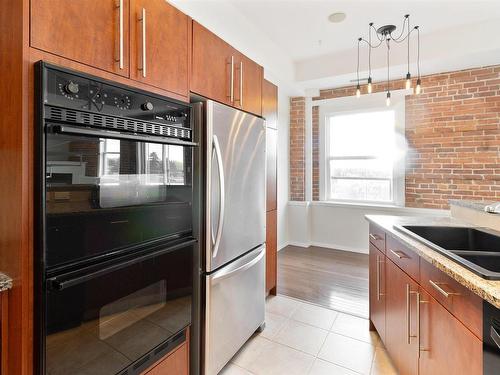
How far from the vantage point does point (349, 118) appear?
4.59 metres

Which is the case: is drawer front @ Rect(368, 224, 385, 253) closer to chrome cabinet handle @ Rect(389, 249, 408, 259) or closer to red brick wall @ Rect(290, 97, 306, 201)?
chrome cabinet handle @ Rect(389, 249, 408, 259)

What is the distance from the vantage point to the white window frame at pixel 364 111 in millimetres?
4168

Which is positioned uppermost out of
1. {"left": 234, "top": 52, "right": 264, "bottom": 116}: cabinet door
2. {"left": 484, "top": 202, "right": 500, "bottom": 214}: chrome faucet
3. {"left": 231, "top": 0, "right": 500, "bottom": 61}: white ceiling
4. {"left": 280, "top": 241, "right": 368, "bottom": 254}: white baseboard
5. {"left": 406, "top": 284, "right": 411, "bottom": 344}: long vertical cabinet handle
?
{"left": 231, "top": 0, "right": 500, "bottom": 61}: white ceiling

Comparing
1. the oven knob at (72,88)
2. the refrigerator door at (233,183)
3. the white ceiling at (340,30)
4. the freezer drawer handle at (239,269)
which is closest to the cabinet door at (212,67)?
the refrigerator door at (233,183)

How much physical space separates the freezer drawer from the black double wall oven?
0.20 meters

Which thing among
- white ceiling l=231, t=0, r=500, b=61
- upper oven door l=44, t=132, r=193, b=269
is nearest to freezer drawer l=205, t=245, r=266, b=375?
upper oven door l=44, t=132, r=193, b=269

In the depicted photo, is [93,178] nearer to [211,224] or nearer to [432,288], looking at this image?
[211,224]

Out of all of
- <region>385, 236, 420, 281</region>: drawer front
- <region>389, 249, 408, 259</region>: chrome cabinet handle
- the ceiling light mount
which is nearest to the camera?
<region>385, 236, 420, 281</region>: drawer front

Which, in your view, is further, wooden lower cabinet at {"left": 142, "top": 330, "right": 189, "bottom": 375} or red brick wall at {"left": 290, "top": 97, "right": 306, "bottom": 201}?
red brick wall at {"left": 290, "top": 97, "right": 306, "bottom": 201}

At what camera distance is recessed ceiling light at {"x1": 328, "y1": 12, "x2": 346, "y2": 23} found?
2981 mm

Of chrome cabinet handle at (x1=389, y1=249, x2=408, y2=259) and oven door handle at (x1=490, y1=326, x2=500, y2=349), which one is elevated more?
chrome cabinet handle at (x1=389, y1=249, x2=408, y2=259)

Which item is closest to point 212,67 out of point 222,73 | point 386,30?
point 222,73

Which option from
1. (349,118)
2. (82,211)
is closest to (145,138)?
(82,211)

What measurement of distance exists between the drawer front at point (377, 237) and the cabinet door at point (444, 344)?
629 mm
